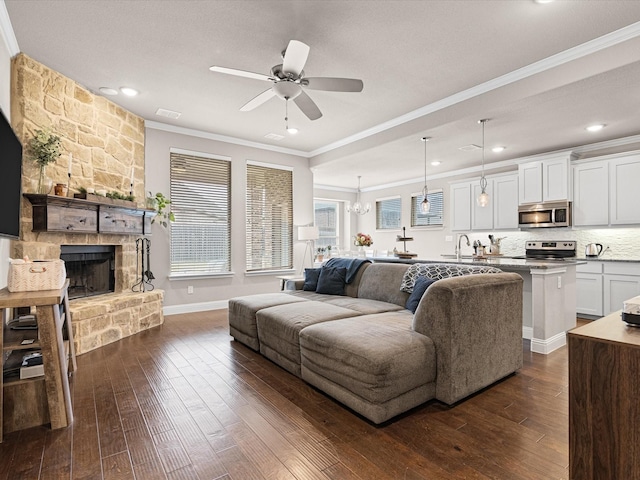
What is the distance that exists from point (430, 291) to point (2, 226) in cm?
274

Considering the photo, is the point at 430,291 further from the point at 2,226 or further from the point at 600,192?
the point at 600,192

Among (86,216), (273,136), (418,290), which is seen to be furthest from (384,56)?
(86,216)

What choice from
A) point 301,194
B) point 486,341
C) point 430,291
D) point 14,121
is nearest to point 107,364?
point 14,121

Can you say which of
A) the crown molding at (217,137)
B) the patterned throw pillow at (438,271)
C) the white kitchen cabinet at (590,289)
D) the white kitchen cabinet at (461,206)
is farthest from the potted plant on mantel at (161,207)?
the white kitchen cabinet at (590,289)

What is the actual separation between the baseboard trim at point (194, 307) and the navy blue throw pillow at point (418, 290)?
3479 millimetres

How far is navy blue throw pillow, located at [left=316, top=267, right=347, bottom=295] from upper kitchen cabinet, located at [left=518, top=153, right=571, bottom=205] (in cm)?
386

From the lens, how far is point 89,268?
163 inches

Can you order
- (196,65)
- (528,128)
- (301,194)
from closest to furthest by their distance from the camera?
1. (196,65)
2. (528,128)
3. (301,194)

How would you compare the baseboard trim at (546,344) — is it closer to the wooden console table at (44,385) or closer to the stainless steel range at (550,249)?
the stainless steel range at (550,249)

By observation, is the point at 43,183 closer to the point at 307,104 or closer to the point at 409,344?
the point at 307,104

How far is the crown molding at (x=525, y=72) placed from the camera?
271 centimetres

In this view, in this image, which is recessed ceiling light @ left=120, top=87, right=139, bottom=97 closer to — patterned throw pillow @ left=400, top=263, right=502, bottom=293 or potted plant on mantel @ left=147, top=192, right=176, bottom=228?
potted plant on mantel @ left=147, top=192, right=176, bottom=228

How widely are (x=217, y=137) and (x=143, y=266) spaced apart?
7.53 feet

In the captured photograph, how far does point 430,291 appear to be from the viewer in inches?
89.2
